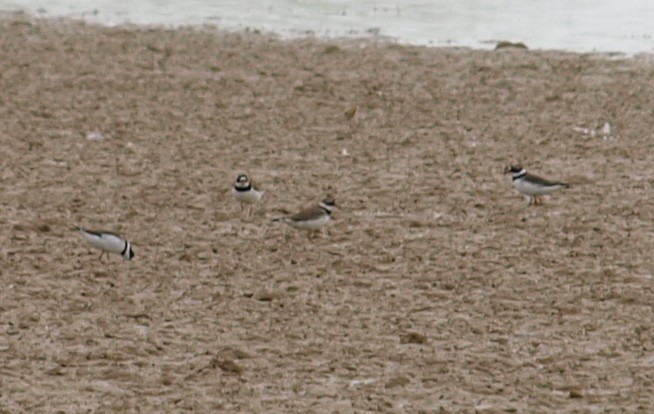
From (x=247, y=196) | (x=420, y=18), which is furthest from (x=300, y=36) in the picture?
(x=247, y=196)

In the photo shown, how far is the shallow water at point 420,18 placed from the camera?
2258cm

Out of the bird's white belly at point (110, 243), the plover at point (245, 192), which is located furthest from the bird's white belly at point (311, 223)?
the bird's white belly at point (110, 243)

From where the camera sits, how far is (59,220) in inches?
506

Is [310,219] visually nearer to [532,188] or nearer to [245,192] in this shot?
[245,192]

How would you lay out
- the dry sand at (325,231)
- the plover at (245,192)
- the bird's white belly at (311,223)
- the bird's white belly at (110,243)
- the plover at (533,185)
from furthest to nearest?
the plover at (533,185), the plover at (245,192), the bird's white belly at (311,223), the bird's white belly at (110,243), the dry sand at (325,231)

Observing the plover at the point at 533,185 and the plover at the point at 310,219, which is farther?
the plover at the point at 533,185

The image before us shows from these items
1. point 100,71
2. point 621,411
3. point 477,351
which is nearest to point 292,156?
point 100,71

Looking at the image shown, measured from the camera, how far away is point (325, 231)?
12922mm

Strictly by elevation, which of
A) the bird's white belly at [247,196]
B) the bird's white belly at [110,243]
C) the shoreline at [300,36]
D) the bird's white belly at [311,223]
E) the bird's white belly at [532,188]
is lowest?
the bird's white belly at [110,243]

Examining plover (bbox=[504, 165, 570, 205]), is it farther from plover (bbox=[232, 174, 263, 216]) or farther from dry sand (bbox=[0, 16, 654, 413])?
plover (bbox=[232, 174, 263, 216])

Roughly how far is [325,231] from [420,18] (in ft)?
41.0

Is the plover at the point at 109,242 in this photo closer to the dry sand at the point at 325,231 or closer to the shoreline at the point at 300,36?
the dry sand at the point at 325,231

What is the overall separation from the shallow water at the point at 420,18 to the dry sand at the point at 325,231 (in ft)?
6.98

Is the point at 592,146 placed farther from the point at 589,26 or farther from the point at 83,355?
the point at 589,26
